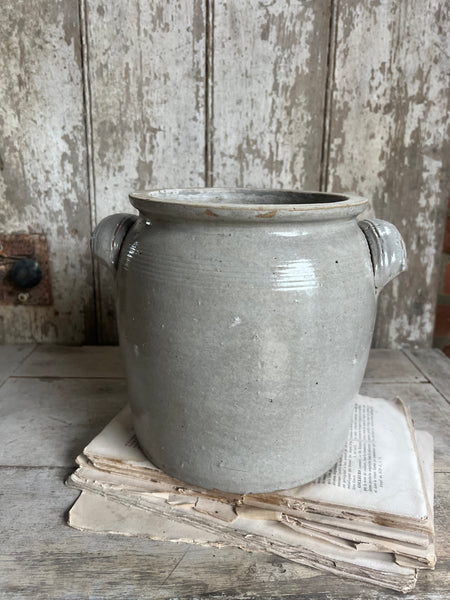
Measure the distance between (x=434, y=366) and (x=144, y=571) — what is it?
900 mm

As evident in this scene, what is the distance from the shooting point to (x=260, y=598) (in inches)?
23.1

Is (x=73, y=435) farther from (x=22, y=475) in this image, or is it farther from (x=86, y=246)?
(x=86, y=246)

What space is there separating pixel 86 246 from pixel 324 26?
0.76 m

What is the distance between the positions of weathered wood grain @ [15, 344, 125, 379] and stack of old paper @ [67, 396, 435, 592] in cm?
39

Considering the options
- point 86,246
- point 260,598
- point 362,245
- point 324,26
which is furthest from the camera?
point 86,246

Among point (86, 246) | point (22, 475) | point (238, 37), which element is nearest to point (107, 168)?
point (86, 246)

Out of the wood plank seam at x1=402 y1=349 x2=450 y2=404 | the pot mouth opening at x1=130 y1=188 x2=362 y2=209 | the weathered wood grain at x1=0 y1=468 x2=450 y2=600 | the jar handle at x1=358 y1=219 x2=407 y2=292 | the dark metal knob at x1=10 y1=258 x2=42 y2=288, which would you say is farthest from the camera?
the dark metal knob at x1=10 y1=258 x2=42 y2=288

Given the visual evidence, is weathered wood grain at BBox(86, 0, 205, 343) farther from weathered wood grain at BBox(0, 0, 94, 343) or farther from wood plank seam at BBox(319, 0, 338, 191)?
wood plank seam at BBox(319, 0, 338, 191)

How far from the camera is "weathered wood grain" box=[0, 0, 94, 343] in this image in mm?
1172

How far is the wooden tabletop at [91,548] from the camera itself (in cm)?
60

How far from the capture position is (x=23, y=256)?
1.31 meters

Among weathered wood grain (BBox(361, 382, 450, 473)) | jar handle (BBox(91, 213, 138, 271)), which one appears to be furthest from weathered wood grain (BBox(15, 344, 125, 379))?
weathered wood grain (BBox(361, 382, 450, 473))

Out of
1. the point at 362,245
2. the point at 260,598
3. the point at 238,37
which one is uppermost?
the point at 238,37

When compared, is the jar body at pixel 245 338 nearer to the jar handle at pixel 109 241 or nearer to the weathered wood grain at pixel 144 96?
the jar handle at pixel 109 241
